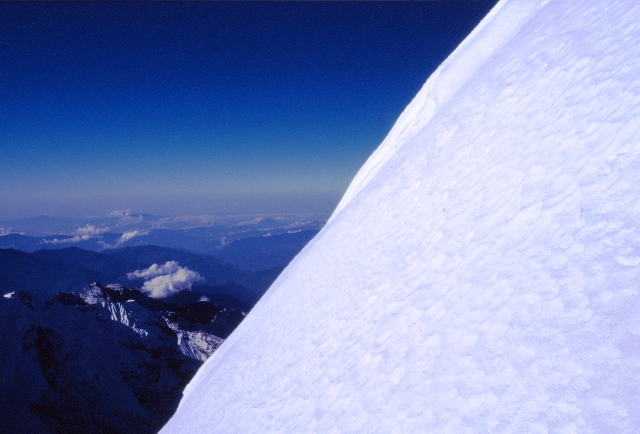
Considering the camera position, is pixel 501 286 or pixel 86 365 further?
pixel 86 365

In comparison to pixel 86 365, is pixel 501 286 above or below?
above

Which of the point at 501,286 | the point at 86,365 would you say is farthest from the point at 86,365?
the point at 501,286

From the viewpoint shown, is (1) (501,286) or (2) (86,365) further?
(2) (86,365)

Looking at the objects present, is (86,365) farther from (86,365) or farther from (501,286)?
(501,286)

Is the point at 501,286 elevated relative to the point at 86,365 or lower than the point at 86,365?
elevated

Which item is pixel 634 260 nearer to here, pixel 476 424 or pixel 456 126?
pixel 476 424

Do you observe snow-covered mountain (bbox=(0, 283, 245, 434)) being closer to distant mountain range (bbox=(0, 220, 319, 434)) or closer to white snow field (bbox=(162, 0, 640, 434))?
distant mountain range (bbox=(0, 220, 319, 434))

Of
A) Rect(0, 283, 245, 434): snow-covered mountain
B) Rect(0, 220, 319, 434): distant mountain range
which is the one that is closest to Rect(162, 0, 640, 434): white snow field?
Rect(0, 283, 245, 434): snow-covered mountain
